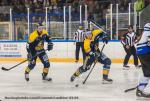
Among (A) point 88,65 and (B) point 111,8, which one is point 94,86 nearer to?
(A) point 88,65

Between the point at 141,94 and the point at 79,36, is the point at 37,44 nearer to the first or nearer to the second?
the point at 141,94

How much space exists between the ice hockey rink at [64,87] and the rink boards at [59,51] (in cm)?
320

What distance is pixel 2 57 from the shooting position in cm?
1727

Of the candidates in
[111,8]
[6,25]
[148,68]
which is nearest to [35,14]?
[6,25]

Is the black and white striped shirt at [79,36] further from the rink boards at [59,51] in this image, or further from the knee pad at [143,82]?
the knee pad at [143,82]

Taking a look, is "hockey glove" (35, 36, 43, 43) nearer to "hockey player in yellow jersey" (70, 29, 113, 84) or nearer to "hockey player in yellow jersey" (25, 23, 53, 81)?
"hockey player in yellow jersey" (25, 23, 53, 81)

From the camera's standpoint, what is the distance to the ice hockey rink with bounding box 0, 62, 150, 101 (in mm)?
8023

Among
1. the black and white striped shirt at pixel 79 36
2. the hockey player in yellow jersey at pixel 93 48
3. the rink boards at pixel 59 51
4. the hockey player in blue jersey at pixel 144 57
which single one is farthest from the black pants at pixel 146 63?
the black and white striped shirt at pixel 79 36

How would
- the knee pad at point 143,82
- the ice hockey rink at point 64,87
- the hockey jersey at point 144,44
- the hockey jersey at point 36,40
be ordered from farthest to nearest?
the hockey jersey at point 36,40 → the ice hockey rink at point 64,87 → the knee pad at point 143,82 → the hockey jersey at point 144,44

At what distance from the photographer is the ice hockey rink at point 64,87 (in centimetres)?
802

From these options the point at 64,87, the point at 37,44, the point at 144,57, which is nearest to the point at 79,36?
the point at 37,44

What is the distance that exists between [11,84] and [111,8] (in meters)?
6.87

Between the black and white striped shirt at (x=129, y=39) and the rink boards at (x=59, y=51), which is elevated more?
the black and white striped shirt at (x=129, y=39)

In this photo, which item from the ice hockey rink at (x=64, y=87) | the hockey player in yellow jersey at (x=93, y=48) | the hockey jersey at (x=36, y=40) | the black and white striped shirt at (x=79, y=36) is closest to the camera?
the ice hockey rink at (x=64, y=87)
